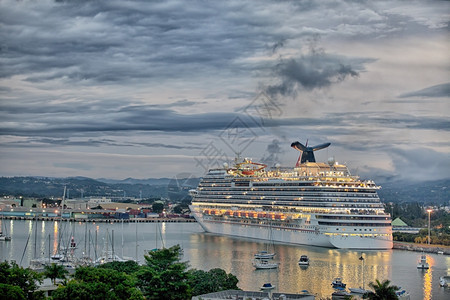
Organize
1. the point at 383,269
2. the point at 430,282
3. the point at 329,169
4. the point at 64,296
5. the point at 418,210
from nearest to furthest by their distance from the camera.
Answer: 1. the point at 64,296
2. the point at 430,282
3. the point at 383,269
4. the point at 329,169
5. the point at 418,210

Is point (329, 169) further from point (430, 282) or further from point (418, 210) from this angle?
point (418, 210)

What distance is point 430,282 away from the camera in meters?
36.0

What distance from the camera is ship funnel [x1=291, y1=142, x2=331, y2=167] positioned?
60.5 metres

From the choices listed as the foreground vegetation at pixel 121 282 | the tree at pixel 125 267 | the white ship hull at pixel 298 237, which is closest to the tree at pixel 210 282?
the foreground vegetation at pixel 121 282

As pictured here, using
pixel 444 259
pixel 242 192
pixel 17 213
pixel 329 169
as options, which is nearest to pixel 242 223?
pixel 242 192

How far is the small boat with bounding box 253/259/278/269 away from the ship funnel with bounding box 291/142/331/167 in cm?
2116

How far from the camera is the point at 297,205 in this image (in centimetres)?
5244

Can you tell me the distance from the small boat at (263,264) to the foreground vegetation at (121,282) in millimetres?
12010

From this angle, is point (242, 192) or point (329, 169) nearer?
point (329, 169)

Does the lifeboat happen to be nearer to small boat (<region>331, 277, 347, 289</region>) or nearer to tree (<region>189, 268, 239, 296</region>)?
small boat (<region>331, 277, 347, 289</region>)

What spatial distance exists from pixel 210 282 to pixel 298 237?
84.6 ft

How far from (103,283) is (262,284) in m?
14.3

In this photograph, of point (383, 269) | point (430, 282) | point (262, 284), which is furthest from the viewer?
point (383, 269)

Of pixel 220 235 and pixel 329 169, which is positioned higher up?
pixel 329 169
